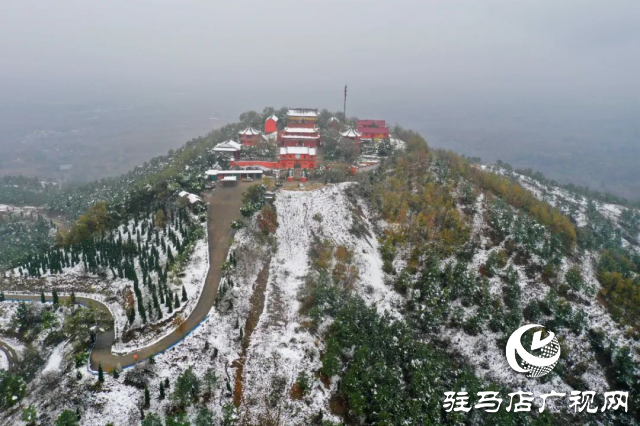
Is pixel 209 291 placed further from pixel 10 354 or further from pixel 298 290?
pixel 10 354

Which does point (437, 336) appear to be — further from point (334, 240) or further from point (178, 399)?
point (178, 399)

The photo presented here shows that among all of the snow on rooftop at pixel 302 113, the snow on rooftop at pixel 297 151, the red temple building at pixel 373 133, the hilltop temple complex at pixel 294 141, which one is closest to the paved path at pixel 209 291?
the hilltop temple complex at pixel 294 141

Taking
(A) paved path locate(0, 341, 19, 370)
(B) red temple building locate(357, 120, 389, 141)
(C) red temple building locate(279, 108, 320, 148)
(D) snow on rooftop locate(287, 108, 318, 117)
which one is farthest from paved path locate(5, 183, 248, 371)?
(D) snow on rooftop locate(287, 108, 318, 117)

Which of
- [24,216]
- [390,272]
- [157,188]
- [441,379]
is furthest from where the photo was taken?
[24,216]

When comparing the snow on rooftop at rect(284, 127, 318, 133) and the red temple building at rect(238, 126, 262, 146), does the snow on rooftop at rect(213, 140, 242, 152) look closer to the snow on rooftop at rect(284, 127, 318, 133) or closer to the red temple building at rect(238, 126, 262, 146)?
the red temple building at rect(238, 126, 262, 146)

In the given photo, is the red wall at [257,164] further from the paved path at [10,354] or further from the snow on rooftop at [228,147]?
the paved path at [10,354]

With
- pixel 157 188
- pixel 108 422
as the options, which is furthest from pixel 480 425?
pixel 157 188
